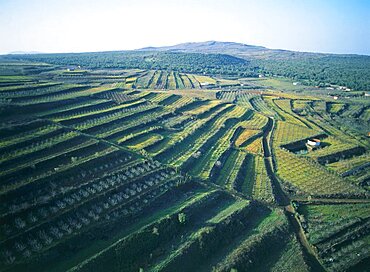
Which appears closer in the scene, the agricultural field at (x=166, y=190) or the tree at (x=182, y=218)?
the agricultural field at (x=166, y=190)

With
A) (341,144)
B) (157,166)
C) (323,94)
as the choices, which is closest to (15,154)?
(157,166)

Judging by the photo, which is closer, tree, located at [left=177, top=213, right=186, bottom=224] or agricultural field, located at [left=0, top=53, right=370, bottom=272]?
agricultural field, located at [left=0, top=53, right=370, bottom=272]

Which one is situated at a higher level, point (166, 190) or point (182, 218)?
point (166, 190)

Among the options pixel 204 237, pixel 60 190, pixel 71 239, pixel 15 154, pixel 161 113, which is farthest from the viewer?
pixel 161 113

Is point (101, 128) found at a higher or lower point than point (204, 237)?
higher

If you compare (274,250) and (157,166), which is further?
(157,166)

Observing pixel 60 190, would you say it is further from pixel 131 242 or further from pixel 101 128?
pixel 101 128

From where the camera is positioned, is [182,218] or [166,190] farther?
[166,190]

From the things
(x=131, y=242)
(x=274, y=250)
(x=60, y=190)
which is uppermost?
(x=60, y=190)
